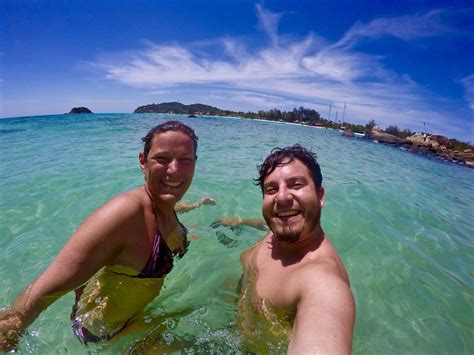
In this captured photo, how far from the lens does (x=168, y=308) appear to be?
2.89 m

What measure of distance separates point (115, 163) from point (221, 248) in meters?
6.65

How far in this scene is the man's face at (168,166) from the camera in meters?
2.24

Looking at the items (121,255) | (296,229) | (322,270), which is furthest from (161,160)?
(322,270)

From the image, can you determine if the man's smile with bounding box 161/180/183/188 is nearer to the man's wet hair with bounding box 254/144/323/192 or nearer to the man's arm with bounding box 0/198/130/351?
the man's arm with bounding box 0/198/130/351

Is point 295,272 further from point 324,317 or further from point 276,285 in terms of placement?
point 324,317

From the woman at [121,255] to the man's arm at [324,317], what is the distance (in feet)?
3.80

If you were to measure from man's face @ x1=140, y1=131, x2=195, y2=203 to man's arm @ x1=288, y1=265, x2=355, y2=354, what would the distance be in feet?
3.95

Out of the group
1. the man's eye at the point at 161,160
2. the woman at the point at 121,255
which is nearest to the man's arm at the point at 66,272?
the woman at the point at 121,255

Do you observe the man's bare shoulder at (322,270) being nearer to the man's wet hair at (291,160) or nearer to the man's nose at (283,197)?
the man's nose at (283,197)

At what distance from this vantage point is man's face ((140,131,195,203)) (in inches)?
88.1

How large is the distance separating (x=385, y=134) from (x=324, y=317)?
53514mm

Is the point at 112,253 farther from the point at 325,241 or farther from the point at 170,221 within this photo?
the point at 325,241

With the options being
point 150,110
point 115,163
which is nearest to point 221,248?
point 115,163

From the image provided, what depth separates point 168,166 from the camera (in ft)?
7.43
